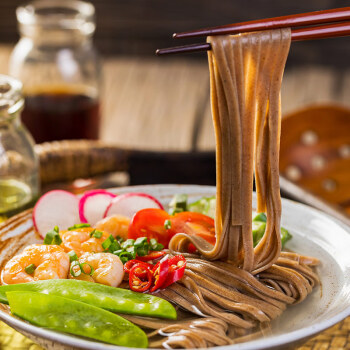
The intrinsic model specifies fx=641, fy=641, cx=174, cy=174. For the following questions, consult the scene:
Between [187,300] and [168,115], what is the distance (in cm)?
278

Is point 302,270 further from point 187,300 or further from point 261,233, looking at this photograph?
point 187,300

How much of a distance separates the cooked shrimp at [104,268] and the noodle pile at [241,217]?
0.13 m

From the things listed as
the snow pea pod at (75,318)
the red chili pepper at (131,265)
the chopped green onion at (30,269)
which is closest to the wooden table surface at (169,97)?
the red chili pepper at (131,265)

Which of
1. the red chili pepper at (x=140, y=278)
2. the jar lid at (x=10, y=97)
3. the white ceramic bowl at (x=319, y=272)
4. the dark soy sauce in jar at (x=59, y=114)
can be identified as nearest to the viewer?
the white ceramic bowl at (x=319, y=272)

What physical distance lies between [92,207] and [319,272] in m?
0.78

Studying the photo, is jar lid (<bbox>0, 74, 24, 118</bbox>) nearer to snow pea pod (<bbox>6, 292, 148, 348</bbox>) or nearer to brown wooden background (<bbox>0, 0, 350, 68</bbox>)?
snow pea pod (<bbox>6, 292, 148, 348</bbox>)

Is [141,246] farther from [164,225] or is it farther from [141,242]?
[164,225]

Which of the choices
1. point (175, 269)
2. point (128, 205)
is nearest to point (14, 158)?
point (128, 205)

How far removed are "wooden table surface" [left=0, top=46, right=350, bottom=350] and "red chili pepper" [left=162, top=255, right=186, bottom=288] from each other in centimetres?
200

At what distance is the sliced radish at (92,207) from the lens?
2.16 metres

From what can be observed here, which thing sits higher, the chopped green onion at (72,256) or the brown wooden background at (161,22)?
the brown wooden background at (161,22)

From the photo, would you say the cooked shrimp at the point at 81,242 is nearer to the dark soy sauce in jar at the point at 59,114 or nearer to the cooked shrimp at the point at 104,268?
the cooked shrimp at the point at 104,268

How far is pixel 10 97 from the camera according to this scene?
2420 mm

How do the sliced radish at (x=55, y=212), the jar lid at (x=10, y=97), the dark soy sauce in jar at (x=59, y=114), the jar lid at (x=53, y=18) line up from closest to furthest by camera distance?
the sliced radish at (x=55, y=212) → the jar lid at (x=10, y=97) → the dark soy sauce in jar at (x=59, y=114) → the jar lid at (x=53, y=18)
